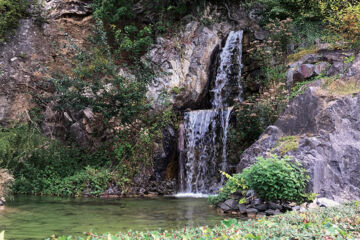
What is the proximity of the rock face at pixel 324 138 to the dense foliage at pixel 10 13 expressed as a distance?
12.0 meters

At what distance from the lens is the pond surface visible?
5.80 m

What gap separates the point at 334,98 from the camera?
8.51m

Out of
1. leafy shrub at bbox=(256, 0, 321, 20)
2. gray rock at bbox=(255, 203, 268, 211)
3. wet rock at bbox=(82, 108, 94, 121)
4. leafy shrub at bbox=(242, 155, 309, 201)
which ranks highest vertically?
leafy shrub at bbox=(256, 0, 321, 20)

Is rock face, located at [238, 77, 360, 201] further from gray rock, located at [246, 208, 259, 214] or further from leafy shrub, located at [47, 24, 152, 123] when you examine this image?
leafy shrub, located at [47, 24, 152, 123]

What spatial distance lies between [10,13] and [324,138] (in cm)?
1384

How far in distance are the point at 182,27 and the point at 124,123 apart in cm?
548

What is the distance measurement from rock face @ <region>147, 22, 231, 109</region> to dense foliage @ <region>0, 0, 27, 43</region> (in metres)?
6.32

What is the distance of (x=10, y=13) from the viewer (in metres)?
15.1

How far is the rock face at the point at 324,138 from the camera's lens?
7.34 metres

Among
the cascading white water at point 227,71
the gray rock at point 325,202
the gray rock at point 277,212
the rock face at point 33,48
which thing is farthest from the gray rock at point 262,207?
the rock face at point 33,48

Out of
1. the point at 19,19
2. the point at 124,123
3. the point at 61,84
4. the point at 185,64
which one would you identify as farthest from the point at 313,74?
the point at 19,19

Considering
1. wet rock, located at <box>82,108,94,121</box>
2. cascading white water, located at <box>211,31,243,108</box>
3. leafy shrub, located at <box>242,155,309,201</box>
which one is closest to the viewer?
leafy shrub, located at <box>242,155,309,201</box>

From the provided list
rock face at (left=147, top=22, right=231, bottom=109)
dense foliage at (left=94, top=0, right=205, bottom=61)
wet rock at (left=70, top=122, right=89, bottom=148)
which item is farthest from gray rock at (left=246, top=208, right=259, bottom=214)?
dense foliage at (left=94, top=0, right=205, bottom=61)

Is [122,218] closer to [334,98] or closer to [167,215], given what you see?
[167,215]
